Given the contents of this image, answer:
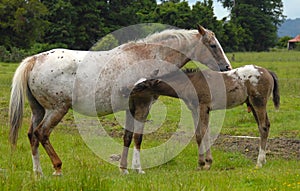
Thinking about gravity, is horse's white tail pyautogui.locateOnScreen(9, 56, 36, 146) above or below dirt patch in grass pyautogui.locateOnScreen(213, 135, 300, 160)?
above

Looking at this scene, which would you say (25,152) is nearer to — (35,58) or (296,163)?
(35,58)

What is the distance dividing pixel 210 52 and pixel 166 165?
7.49ft

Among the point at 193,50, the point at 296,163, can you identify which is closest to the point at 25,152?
the point at 193,50

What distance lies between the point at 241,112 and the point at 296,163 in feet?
19.4

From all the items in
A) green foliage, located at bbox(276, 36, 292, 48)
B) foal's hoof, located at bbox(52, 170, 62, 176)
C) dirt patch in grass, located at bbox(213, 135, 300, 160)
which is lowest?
green foliage, located at bbox(276, 36, 292, 48)

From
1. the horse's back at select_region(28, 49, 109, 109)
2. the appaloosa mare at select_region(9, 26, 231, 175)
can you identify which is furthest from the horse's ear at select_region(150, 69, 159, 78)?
the horse's back at select_region(28, 49, 109, 109)

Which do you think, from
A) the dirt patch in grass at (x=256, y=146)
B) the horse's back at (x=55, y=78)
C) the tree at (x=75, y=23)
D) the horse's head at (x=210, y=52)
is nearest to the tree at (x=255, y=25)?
the tree at (x=75, y=23)

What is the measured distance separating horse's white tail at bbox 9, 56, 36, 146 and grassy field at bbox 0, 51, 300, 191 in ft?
2.06

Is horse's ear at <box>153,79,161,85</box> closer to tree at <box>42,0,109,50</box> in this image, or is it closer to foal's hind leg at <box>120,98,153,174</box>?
foal's hind leg at <box>120,98,153,174</box>

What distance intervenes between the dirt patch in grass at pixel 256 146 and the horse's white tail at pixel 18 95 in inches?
172

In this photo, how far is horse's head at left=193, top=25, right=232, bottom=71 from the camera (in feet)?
28.2

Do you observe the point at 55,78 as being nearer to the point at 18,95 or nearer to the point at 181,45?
the point at 18,95

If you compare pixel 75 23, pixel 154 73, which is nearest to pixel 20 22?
pixel 154 73

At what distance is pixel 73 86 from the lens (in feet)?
25.2
